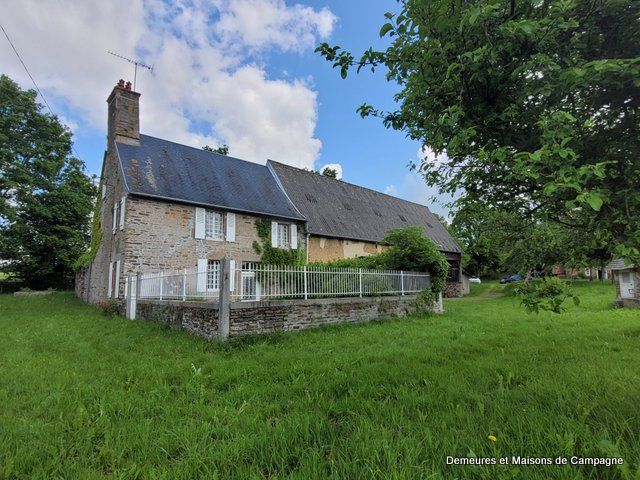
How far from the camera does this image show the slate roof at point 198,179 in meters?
15.5

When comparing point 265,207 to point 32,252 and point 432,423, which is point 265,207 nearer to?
point 432,423

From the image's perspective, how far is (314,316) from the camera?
9453 millimetres

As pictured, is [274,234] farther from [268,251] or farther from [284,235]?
[268,251]

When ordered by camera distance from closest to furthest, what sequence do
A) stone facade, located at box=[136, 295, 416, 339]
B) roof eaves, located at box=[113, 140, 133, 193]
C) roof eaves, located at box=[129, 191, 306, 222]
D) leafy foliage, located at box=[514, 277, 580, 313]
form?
leafy foliage, located at box=[514, 277, 580, 313] < stone facade, located at box=[136, 295, 416, 339] < roof eaves, located at box=[113, 140, 133, 193] < roof eaves, located at box=[129, 191, 306, 222]

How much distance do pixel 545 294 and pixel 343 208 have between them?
67.1 feet

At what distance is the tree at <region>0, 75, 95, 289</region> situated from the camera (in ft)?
74.0

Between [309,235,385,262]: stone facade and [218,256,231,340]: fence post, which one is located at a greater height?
[309,235,385,262]: stone facade

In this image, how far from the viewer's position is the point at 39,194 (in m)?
26.0

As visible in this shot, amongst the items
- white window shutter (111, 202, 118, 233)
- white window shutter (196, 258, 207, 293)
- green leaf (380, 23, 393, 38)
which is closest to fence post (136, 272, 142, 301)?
white window shutter (196, 258, 207, 293)

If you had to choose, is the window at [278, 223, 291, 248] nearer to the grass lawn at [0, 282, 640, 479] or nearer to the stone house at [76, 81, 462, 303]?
the stone house at [76, 81, 462, 303]

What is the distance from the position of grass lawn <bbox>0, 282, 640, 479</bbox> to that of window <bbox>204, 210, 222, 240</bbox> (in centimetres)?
964

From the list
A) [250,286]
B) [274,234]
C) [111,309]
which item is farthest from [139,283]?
[274,234]

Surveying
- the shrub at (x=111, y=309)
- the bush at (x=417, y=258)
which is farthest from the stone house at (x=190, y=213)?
the bush at (x=417, y=258)

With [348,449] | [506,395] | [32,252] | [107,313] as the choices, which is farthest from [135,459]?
[32,252]
